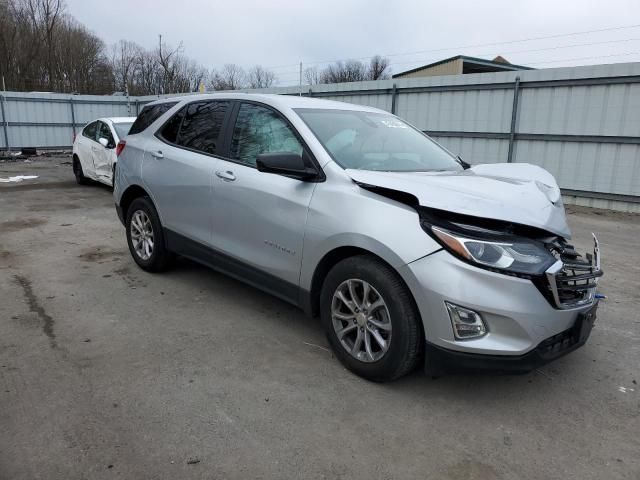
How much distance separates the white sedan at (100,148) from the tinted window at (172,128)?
196 inches

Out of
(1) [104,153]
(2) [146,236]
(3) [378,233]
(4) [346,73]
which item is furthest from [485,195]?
(4) [346,73]

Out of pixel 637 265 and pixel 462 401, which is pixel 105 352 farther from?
pixel 637 265

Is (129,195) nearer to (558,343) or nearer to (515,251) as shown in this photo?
(515,251)

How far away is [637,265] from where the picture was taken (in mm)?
5957

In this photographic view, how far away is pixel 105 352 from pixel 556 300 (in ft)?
9.40

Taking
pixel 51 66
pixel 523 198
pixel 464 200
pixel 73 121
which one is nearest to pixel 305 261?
pixel 464 200

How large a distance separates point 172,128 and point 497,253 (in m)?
3.37

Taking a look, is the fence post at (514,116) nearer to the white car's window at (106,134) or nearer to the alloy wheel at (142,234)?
the white car's window at (106,134)

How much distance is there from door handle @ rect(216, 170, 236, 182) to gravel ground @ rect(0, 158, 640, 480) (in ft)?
3.68

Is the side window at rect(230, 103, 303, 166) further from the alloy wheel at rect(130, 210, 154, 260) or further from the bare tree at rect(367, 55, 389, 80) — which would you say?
the bare tree at rect(367, 55, 389, 80)

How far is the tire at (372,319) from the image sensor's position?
9.18ft

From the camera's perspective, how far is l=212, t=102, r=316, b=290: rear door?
342 centimetres

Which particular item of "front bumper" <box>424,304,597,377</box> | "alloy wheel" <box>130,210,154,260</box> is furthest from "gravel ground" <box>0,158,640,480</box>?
"alloy wheel" <box>130,210,154,260</box>

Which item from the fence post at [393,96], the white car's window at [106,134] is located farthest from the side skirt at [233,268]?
the fence post at [393,96]
